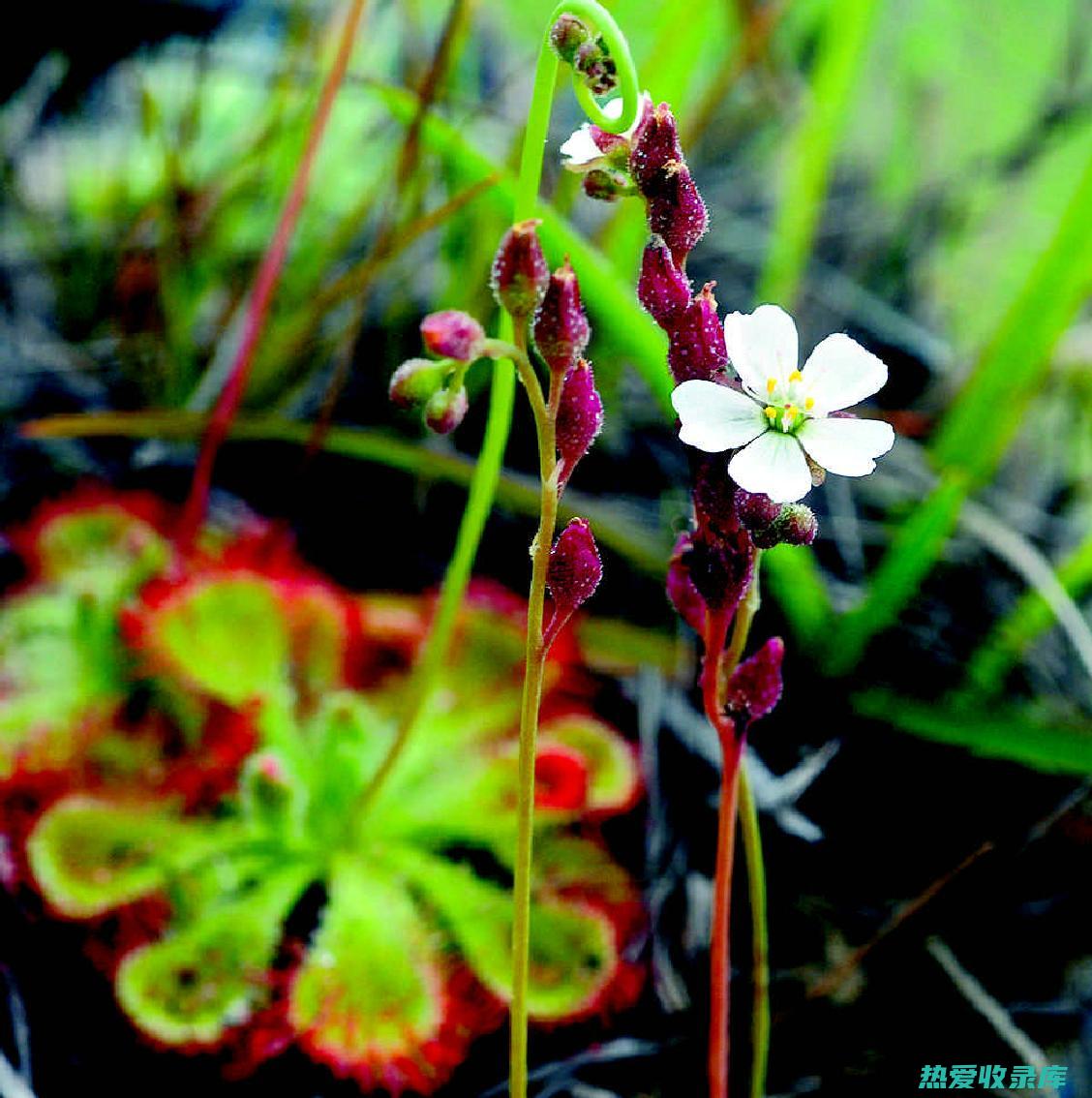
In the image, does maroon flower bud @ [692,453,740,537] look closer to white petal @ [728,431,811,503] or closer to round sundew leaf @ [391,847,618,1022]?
white petal @ [728,431,811,503]

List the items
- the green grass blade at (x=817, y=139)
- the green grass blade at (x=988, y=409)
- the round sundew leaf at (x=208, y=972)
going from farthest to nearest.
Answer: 1. the green grass blade at (x=817, y=139)
2. the green grass blade at (x=988, y=409)
3. the round sundew leaf at (x=208, y=972)

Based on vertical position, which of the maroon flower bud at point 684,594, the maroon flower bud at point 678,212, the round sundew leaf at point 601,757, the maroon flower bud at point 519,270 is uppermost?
the maroon flower bud at point 678,212

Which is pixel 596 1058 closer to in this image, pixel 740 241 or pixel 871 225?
pixel 740 241

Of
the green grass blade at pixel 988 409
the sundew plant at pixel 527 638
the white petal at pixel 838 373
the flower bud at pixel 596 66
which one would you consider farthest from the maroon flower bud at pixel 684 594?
the green grass blade at pixel 988 409

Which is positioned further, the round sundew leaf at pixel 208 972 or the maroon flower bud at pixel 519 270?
the round sundew leaf at pixel 208 972

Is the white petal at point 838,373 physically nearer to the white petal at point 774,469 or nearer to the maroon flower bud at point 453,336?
the white petal at point 774,469

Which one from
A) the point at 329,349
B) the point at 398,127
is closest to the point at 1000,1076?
the point at 329,349
